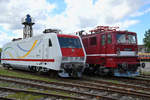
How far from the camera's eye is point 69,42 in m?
12.1

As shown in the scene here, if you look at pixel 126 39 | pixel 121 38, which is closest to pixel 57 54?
pixel 121 38

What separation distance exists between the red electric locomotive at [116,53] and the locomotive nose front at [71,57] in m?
1.74

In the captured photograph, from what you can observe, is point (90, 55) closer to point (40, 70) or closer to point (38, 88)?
point (40, 70)

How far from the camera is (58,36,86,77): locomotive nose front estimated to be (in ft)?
37.2

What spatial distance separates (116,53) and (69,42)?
3.38 m

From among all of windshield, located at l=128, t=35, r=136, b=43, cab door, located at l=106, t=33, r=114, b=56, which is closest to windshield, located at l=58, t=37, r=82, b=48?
cab door, located at l=106, t=33, r=114, b=56

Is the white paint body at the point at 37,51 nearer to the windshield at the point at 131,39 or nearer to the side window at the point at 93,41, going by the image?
the side window at the point at 93,41

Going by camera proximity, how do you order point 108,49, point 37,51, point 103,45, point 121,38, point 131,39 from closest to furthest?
point 121,38, point 108,49, point 131,39, point 103,45, point 37,51

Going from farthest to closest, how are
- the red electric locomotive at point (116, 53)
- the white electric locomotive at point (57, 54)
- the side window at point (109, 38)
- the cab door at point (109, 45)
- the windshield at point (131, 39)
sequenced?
the windshield at point (131, 39) → the side window at point (109, 38) → the cab door at point (109, 45) → the red electric locomotive at point (116, 53) → the white electric locomotive at point (57, 54)

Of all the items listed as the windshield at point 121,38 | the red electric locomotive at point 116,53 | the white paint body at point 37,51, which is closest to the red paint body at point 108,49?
the red electric locomotive at point 116,53

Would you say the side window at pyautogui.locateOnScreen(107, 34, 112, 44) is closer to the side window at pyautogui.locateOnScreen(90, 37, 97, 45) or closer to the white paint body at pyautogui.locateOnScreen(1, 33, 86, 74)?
the side window at pyautogui.locateOnScreen(90, 37, 97, 45)

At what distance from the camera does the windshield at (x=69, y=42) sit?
1166 centimetres

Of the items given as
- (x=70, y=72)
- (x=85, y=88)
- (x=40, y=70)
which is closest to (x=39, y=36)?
(x=40, y=70)

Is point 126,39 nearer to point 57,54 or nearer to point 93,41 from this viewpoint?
point 93,41
